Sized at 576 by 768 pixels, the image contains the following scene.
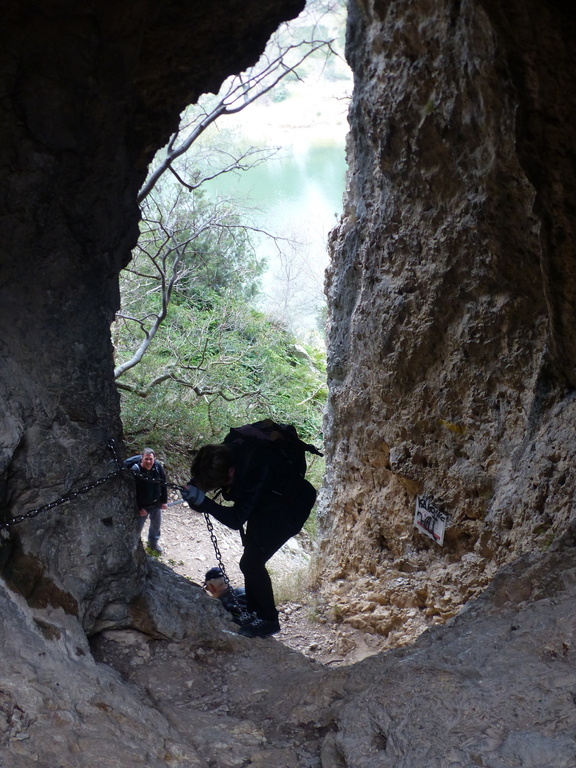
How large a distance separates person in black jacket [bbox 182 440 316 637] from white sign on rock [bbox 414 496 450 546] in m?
1.30

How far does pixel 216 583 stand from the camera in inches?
182

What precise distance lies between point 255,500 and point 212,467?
338 millimetres

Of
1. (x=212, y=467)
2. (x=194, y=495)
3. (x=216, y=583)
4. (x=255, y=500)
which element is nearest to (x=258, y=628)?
(x=216, y=583)

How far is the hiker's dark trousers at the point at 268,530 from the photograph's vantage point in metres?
4.02

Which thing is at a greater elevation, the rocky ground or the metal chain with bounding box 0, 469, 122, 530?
the metal chain with bounding box 0, 469, 122, 530

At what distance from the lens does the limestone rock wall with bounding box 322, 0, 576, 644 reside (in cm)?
346

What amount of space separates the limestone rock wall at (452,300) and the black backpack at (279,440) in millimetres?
1363

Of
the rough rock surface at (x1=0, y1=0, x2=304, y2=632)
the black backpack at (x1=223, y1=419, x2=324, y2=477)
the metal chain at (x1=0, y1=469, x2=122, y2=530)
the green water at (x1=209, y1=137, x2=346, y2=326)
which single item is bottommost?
the metal chain at (x1=0, y1=469, x2=122, y2=530)

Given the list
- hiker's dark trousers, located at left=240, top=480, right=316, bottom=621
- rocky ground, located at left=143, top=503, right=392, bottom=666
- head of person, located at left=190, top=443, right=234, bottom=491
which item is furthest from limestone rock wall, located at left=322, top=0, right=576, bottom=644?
head of person, located at left=190, top=443, right=234, bottom=491

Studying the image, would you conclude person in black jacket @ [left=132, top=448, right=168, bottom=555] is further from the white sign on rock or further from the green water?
the green water

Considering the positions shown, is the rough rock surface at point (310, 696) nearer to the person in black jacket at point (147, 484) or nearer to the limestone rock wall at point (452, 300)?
the person in black jacket at point (147, 484)

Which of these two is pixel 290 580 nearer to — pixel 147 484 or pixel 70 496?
pixel 147 484

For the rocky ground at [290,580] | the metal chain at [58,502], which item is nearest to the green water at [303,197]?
the rocky ground at [290,580]

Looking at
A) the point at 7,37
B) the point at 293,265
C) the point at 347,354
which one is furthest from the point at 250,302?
the point at 7,37
